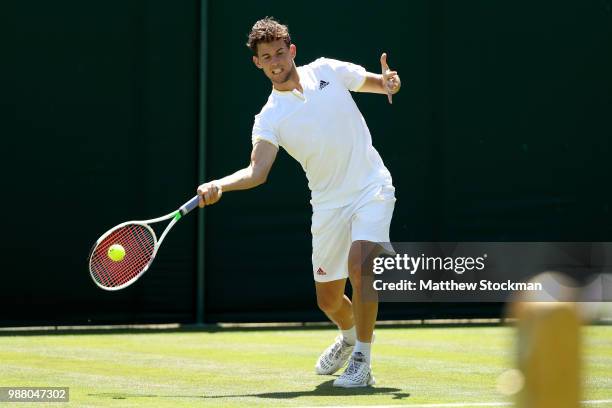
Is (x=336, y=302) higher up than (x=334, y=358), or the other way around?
(x=336, y=302)

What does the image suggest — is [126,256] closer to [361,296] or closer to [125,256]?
[125,256]

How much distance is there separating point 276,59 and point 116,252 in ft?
3.79

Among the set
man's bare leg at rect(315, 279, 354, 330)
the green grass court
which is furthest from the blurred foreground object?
man's bare leg at rect(315, 279, 354, 330)

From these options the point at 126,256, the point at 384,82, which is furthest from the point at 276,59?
the point at 126,256

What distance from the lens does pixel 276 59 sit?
5004 millimetres

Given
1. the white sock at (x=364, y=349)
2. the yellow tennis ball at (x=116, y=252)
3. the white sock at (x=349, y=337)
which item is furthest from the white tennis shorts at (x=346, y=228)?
the yellow tennis ball at (x=116, y=252)

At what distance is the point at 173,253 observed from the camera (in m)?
8.12

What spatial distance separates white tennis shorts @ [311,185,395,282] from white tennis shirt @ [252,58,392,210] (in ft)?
0.16

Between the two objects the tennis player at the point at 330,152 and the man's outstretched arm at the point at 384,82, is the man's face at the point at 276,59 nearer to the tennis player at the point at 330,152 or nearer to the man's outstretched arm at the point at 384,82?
the tennis player at the point at 330,152

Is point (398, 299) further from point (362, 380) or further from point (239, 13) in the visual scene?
point (362, 380)

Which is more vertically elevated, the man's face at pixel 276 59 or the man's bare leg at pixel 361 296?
the man's face at pixel 276 59

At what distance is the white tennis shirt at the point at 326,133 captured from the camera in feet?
16.5

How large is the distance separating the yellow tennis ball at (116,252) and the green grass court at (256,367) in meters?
0.56

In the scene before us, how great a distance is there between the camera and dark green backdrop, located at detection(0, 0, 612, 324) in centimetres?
780
